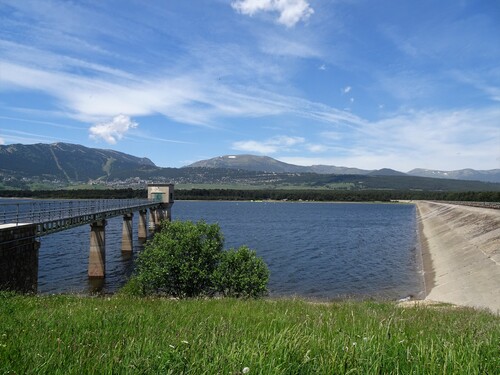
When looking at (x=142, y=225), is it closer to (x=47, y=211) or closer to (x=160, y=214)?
(x=160, y=214)

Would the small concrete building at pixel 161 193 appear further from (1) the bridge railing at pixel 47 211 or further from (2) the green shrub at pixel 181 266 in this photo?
(2) the green shrub at pixel 181 266

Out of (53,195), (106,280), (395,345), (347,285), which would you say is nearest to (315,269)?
(347,285)

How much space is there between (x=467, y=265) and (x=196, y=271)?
2896 cm

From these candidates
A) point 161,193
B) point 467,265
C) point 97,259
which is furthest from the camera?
point 161,193

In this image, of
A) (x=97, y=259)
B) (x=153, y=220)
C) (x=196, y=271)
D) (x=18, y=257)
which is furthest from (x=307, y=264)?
(x=153, y=220)

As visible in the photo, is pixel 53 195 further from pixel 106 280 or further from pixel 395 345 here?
pixel 395 345

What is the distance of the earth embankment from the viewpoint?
29192mm

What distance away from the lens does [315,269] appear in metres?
50.2

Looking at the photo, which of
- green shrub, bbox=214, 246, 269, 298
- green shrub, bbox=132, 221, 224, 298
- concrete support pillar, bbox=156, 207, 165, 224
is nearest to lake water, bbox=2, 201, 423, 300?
green shrub, bbox=214, 246, 269, 298

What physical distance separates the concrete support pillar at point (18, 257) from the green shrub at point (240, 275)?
1221 cm

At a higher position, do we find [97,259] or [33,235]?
[33,235]

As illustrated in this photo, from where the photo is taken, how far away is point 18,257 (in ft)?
82.0

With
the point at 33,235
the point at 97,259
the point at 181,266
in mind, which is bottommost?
the point at 97,259

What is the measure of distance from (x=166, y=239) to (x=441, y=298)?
72.7 feet
